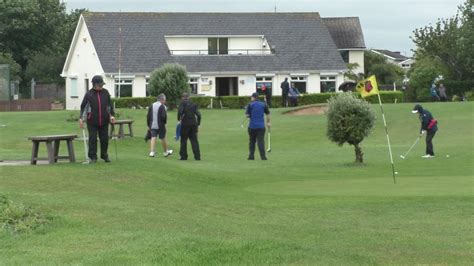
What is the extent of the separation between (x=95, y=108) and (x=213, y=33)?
53.3 metres

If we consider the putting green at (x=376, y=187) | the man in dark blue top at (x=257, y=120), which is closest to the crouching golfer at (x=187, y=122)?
the man in dark blue top at (x=257, y=120)

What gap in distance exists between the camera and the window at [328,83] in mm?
71312

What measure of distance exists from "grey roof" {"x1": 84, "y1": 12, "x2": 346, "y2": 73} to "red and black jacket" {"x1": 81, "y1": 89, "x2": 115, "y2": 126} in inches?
1836

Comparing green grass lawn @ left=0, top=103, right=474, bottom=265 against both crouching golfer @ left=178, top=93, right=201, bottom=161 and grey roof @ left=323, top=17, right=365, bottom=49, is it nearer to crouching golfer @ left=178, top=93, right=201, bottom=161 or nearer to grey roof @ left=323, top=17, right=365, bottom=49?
crouching golfer @ left=178, top=93, right=201, bottom=161

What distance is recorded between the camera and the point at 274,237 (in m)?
10.9

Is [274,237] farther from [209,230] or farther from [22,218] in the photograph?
[22,218]

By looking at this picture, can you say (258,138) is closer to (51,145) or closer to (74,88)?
(51,145)

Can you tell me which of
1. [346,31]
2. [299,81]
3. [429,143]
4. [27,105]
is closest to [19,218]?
[429,143]

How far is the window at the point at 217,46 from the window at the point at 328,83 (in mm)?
7856

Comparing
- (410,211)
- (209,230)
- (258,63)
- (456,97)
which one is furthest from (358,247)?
(258,63)

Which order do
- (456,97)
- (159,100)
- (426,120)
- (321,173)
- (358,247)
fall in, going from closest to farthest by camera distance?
1. (358,247)
2. (321,173)
3. (159,100)
4. (426,120)
5. (456,97)

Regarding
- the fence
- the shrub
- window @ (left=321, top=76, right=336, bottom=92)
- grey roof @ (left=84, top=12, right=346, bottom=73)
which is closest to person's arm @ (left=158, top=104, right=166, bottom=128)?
the shrub

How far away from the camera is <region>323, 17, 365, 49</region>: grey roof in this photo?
8275 cm

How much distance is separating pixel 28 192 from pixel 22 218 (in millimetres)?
2322
